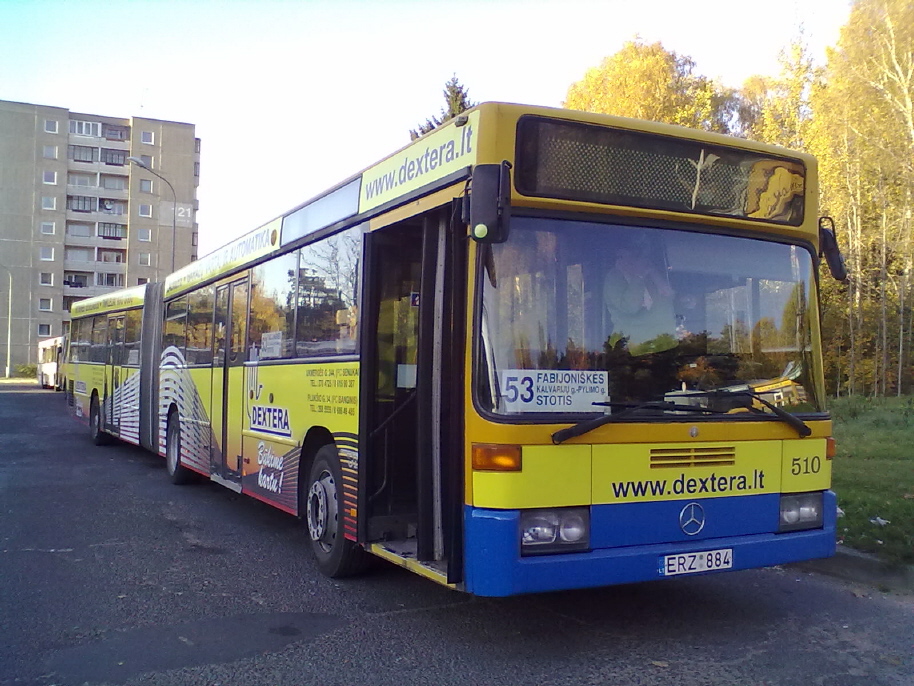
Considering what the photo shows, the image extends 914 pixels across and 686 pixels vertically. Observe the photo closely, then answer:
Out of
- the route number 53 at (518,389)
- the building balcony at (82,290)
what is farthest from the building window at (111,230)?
the route number 53 at (518,389)

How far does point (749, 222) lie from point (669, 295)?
81cm

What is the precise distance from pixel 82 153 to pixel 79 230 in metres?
7.36

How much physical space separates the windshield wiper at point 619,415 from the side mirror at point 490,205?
1102 mm

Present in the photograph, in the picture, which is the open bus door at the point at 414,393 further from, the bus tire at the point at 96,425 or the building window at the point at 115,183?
the building window at the point at 115,183

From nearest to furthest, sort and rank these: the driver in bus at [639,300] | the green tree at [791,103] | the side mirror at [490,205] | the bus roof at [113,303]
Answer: the side mirror at [490,205], the driver in bus at [639,300], the bus roof at [113,303], the green tree at [791,103]

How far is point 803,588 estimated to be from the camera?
6496 millimetres

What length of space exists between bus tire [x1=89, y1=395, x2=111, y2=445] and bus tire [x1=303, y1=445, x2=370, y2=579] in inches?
451

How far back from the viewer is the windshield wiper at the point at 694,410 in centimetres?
459

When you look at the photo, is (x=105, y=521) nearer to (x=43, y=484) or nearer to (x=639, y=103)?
(x=43, y=484)

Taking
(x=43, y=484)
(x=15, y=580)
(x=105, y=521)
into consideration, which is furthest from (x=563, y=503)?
(x=43, y=484)

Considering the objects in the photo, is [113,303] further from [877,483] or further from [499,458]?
[499,458]

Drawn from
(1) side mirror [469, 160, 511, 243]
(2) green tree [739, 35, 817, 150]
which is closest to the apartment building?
(2) green tree [739, 35, 817, 150]

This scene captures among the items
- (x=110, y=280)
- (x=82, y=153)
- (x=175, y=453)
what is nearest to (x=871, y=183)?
(x=175, y=453)

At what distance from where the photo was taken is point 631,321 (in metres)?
4.90
